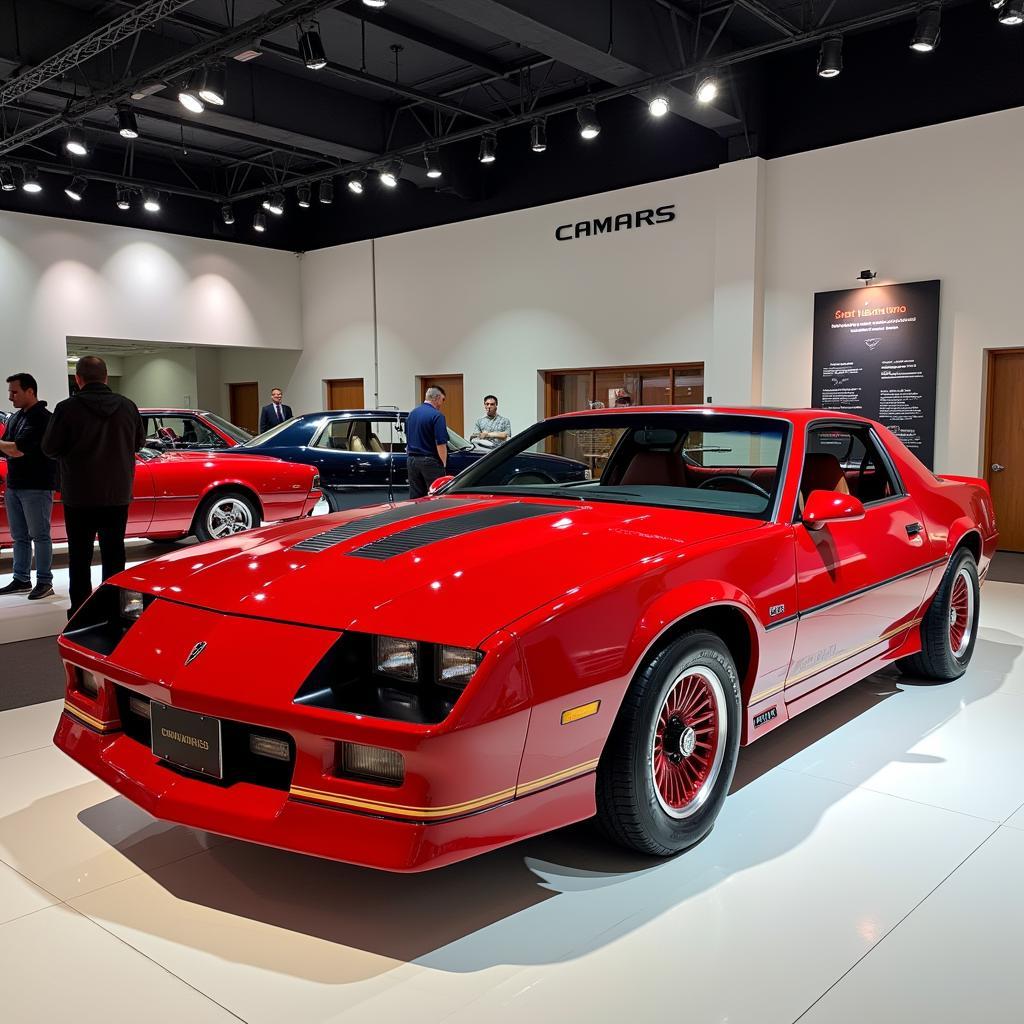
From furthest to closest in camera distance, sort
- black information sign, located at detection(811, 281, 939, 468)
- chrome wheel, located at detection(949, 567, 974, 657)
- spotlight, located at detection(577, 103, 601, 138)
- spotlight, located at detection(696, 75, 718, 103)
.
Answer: spotlight, located at detection(577, 103, 601, 138) < black information sign, located at detection(811, 281, 939, 468) < spotlight, located at detection(696, 75, 718, 103) < chrome wheel, located at detection(949, 567, 974, 657)

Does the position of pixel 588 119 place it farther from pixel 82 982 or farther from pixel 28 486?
pixel 82 982

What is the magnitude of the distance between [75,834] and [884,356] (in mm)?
9110

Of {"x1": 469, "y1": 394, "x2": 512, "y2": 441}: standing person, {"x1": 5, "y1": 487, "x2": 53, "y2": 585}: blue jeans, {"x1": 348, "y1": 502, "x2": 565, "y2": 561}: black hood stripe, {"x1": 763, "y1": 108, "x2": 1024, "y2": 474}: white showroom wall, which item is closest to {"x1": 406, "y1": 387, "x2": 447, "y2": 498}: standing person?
{"x1": 469, "y1": 394, "x2": 512, "y2": 441}: standing person

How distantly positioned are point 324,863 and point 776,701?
147 cm

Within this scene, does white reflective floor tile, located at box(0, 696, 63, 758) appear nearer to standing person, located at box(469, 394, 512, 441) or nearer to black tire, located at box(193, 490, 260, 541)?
black tire, located at box(193, 490, 260, 541)

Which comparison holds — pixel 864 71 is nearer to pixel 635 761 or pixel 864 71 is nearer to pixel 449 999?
pixel 635 761

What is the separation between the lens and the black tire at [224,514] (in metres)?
7.43

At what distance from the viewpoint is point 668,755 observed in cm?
242

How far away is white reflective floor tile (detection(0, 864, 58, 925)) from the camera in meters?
2.16

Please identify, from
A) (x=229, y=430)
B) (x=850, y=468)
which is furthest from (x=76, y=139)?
(x=850, y=468)

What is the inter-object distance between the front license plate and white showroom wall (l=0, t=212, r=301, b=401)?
12.8 m

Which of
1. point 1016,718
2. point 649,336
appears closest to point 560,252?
point 649,336

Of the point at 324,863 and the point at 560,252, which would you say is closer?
the point at 324,863

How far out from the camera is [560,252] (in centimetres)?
1248
